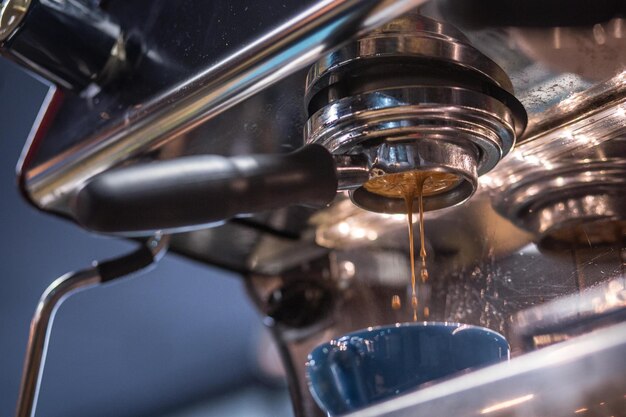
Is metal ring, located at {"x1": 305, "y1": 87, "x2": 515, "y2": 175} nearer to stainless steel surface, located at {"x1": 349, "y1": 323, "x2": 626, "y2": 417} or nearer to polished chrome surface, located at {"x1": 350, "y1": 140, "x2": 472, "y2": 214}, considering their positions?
polished chrome surface, located at {"x1": 350, "y1": 140, "x2": 472, "y2": 214}

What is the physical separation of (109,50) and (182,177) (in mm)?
176

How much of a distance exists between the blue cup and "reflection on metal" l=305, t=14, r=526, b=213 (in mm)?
80

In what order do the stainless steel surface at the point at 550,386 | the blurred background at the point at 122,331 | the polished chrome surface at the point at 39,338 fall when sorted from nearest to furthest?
the stainless steel surface at the point at 550,386 → the polished chrome surface at the point at 39,338 → the blurred background at the point at 122,331

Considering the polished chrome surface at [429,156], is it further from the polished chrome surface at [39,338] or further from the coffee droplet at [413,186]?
the polished chrome surface at [39,338]

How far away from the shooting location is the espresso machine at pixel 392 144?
31 centimetres

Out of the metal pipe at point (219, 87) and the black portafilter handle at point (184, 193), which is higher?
the metal pipe at point (219, 87)

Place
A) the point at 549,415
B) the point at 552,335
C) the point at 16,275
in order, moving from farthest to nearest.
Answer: the point at 16,275, the point at 552,335, the point at 549,415

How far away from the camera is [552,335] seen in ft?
1.34

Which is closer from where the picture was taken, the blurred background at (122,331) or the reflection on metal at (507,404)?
the reflection on metal at (507,404)

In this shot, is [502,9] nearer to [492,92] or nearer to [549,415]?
[492,92]

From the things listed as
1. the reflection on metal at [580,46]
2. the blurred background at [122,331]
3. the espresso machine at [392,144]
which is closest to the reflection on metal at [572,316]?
the espresso machine at [392,144]

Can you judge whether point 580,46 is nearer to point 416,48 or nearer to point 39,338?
point 416,48

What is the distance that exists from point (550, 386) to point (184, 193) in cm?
16

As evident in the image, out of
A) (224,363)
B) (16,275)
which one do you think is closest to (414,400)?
(224,363)
